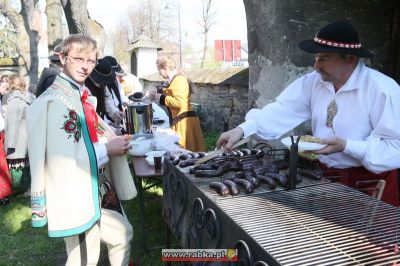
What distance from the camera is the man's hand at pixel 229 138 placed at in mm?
2600

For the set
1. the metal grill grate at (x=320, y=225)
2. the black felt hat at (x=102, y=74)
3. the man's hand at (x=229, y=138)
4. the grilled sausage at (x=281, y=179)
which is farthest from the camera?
the black felt hat at (x=102, y=74)

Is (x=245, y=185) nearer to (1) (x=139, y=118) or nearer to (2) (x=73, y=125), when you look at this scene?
(2) (x=73, y=125)

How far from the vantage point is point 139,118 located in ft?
14.2

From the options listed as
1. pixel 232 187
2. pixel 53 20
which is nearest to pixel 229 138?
pixel 232 187

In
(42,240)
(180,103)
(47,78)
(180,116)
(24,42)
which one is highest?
(24,42)

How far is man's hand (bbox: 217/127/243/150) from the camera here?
2600 millimetres

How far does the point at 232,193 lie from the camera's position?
6.57ft

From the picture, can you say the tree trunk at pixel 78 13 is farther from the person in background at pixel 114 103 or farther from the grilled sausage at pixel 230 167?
the grilled sausage at pixel 230 167

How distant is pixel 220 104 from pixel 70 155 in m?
6.66

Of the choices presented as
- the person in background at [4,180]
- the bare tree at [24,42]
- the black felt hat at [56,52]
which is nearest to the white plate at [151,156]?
the black felt hat at [56,52]

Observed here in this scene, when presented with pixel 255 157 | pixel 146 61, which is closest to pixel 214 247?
pixel 255 157

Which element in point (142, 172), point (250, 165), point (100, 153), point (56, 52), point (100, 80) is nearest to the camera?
point (250, 165)

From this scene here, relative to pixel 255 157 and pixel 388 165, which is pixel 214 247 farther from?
pixel 388 165

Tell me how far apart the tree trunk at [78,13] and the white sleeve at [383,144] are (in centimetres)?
802
